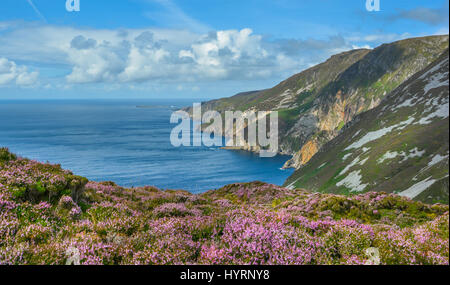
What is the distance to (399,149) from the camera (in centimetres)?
7681

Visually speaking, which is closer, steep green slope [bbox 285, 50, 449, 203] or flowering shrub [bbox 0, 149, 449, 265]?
flowering shrub [bbox 0, 149, 449, 265]

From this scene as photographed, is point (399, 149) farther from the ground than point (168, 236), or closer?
closer

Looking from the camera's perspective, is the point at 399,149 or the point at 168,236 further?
the point at 399,149

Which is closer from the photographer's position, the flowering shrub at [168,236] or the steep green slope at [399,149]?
the flowering shrub at [168,236]

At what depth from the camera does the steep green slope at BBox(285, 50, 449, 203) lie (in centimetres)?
5519

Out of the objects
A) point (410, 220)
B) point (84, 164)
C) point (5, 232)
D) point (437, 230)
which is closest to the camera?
point (5, 232)

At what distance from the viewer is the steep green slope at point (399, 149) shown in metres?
55.2
